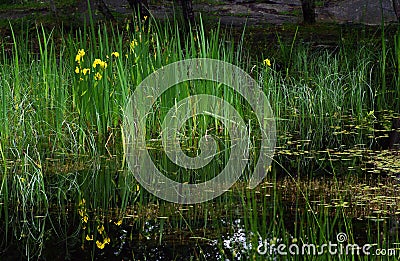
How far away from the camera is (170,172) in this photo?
3.31 m

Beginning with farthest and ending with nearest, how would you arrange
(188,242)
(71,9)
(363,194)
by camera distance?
(71,9) → (363,194) → (188,242)

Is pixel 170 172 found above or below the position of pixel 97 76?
below

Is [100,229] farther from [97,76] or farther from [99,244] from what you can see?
[97,76]

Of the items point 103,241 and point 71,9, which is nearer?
point 103,241

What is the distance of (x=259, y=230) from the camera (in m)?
2.37

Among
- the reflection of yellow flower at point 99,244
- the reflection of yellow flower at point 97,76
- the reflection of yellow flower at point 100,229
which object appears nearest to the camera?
the reflection of yellow flower at point 99,244

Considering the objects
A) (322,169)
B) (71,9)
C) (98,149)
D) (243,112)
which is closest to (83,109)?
(98,149)

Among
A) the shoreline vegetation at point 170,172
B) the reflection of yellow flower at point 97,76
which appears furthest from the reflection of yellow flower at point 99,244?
the reflection of yellow flower at point 97,76

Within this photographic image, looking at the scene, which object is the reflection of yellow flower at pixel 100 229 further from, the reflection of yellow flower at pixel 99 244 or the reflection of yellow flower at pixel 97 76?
the reflection of yellow flower at pixel 97 76

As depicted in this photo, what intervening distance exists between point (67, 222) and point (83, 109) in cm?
131

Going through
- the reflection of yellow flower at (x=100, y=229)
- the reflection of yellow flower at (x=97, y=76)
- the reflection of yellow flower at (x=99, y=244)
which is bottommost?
the reflection of yellow flower at (x=100, y=229)

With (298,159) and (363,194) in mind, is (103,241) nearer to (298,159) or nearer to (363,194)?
(363,194)

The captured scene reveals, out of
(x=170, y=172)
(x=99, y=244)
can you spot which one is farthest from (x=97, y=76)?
(x=99, y=244)

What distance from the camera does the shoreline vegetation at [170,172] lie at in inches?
93.0
